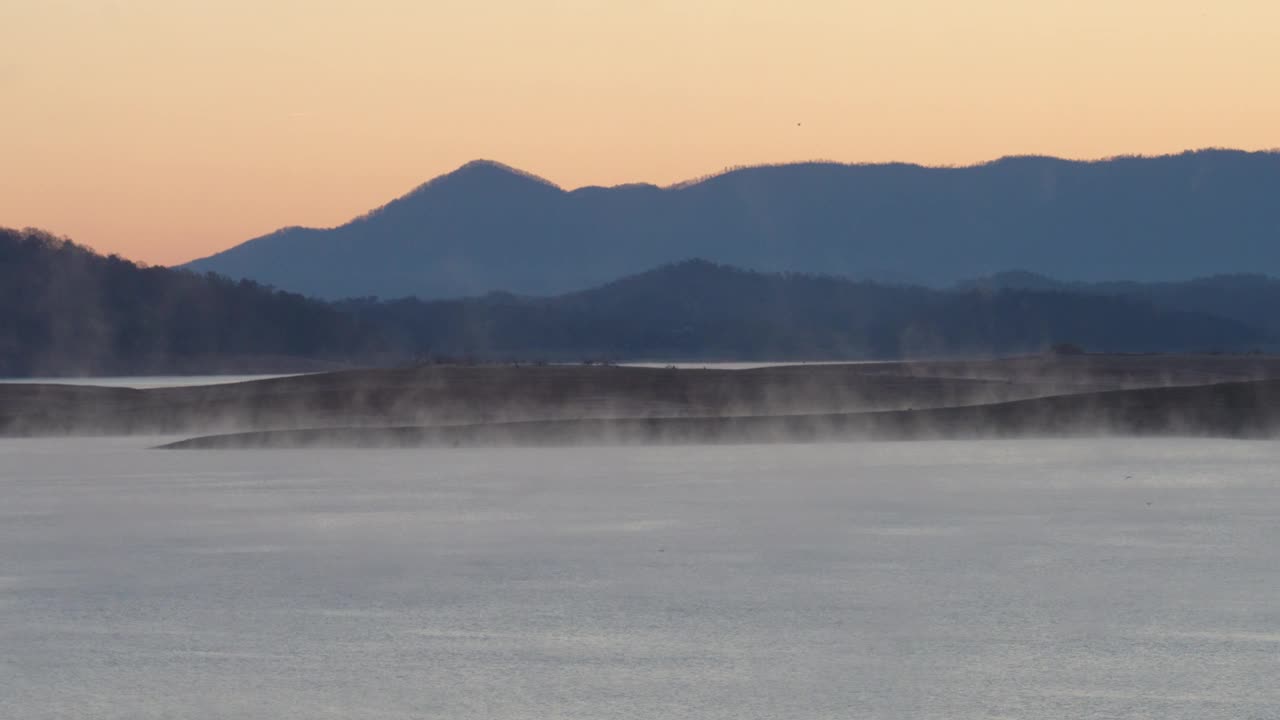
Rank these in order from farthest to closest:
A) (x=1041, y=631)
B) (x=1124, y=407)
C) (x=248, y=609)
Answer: (x=1124, y=407), (x=248, y=609), (x=1041, y=631)

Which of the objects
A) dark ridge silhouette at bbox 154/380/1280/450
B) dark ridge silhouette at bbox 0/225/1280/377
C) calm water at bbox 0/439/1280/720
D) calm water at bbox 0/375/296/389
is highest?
dark ridge silhouette at bbox 0/225/1280/377

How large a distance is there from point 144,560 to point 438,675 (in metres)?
7.73

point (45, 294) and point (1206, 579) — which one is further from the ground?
point (45, 294)

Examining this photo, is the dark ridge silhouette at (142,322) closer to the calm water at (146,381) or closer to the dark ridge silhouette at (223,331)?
the dark ridge silhouette at (223,331)

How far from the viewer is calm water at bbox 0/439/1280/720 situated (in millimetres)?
12750

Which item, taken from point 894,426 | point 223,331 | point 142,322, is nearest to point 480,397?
point 894,426

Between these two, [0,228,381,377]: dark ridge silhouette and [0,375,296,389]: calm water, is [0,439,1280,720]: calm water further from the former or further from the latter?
[0,228,381,377]: dark ridge silhouette

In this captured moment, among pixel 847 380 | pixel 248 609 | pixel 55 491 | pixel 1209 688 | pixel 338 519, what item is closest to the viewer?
pixel 1209 688

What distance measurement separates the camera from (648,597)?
56.1ft

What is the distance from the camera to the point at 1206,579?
17891mm

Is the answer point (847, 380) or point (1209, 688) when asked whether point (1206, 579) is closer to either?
point (1209, 688)

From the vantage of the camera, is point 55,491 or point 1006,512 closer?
point 1006,512

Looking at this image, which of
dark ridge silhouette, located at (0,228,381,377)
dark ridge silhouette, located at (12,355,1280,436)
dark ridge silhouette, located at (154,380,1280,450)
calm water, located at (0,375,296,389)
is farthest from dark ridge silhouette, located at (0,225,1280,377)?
dark ridge silhouette, located at (154,380,1280,450)

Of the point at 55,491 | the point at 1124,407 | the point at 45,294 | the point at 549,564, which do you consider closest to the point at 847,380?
the point at 1124,407
